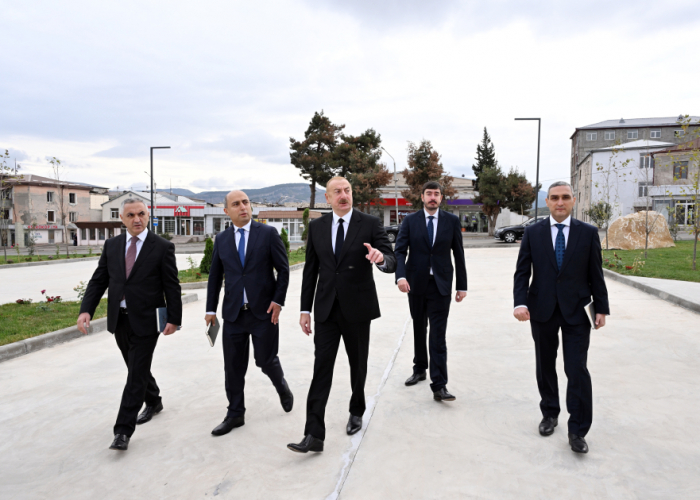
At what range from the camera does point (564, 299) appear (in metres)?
3.64

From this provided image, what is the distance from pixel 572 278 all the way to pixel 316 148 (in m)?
56.8

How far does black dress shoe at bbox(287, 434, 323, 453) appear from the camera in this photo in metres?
3.42

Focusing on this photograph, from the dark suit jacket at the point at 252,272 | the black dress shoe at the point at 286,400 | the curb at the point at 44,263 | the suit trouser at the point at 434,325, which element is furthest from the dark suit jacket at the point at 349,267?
the curb at the point at 44,263

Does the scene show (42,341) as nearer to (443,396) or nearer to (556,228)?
(443,396)

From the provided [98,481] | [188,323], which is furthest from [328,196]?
[188,323]

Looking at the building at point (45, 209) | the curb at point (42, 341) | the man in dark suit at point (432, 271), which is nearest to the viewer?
the man in dark suit at point (432, 271)

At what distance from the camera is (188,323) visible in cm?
870

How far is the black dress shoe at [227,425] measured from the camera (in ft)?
12.6

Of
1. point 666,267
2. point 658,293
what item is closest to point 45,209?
point 666,267

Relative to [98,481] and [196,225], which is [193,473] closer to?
[98,481]

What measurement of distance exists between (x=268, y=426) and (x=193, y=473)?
2.79ft

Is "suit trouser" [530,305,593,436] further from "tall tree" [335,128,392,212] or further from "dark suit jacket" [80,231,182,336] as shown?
"tall tree" [335,128,392,212]

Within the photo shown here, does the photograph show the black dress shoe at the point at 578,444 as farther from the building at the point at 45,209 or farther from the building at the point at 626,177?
the building at the point at 45,209

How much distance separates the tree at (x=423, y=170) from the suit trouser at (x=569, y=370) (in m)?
39.0
